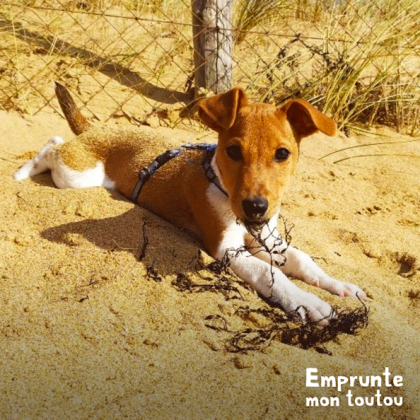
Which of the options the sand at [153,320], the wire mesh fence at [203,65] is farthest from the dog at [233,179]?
the wire mesh fence at [203,65]

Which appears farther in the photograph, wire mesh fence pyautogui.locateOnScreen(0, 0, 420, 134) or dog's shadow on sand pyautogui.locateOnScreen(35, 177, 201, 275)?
wire mesh fence pyautogui.locateOnScreen(0, 0, 420, 134)

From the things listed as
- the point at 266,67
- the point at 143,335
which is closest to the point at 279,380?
the point at 143,335

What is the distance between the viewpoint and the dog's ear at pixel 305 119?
3.45 metres

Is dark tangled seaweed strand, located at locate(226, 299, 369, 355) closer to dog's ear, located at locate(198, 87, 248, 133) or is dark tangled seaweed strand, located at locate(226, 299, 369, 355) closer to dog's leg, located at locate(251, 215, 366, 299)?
dog's leg, located at locate(251, 215, 366, 299)

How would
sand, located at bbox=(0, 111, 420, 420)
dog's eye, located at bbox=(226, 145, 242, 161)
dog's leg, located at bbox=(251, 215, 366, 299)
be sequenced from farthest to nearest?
1. dog's leg, located at bbox=(251, 215, 366, 299)
2. dog's eye, located at bbox=(226, 145, 242, 161)
3. sand, located at bbox=(0, 111, 420, 420)

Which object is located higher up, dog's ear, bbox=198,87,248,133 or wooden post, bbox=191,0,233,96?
wooden post, bbox=191,0,233,96

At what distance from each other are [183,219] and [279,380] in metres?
1.62

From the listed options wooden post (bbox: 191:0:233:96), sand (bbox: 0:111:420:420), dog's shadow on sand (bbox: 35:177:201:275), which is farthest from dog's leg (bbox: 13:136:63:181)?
wooden post (bbox: 191:0:233:96)

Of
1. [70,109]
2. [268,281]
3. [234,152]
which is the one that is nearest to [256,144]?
[234,152]

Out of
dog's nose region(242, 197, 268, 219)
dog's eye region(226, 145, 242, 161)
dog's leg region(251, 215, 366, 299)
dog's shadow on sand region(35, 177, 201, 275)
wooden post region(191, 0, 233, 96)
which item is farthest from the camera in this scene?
wooden post region(191, 0, 233, 96)

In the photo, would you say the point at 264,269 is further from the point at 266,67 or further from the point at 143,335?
the point at 266,67

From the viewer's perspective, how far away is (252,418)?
246 centimetres

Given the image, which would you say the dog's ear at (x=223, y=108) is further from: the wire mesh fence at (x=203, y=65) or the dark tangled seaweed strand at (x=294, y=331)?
the wire mesh fence at (x=203, y=65)

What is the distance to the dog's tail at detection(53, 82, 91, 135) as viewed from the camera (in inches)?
193
